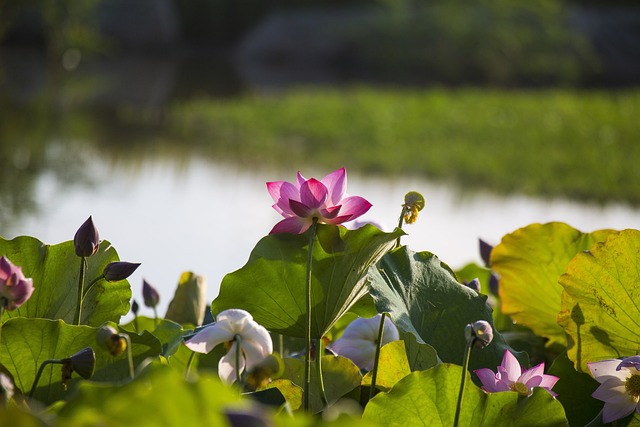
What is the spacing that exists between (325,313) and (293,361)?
4 centimetres

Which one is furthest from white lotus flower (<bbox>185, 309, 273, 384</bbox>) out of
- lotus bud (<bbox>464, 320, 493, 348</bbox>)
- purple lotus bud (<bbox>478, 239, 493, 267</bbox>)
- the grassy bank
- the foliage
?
the grassy bank

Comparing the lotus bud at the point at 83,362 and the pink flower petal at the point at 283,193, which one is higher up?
the pink flower petal at the point at 283,193

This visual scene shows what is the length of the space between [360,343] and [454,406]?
16cm

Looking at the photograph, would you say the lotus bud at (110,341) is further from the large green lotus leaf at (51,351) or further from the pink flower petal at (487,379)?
the pink flower petal at (487,379)

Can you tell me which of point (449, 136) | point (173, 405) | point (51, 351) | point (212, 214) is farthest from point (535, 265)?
point (449, 136)

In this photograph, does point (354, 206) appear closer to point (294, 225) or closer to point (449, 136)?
point (294, 225)

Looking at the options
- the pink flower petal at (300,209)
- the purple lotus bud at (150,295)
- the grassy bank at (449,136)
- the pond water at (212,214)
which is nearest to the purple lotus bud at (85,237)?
the pink flower petal at (300,209)

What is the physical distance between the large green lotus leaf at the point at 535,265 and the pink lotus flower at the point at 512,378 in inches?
8.2

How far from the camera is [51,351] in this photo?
61cm

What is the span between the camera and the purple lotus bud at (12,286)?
21.1 inches

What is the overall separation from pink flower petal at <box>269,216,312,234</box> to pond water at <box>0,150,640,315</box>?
Answer: 5.05ft

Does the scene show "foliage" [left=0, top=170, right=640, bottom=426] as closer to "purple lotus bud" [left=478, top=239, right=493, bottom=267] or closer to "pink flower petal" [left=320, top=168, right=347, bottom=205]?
"pink flower petal" [left=320, top=168, right=347, bottom=205]

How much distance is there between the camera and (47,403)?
611mm

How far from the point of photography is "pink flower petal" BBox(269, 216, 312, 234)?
634mm
